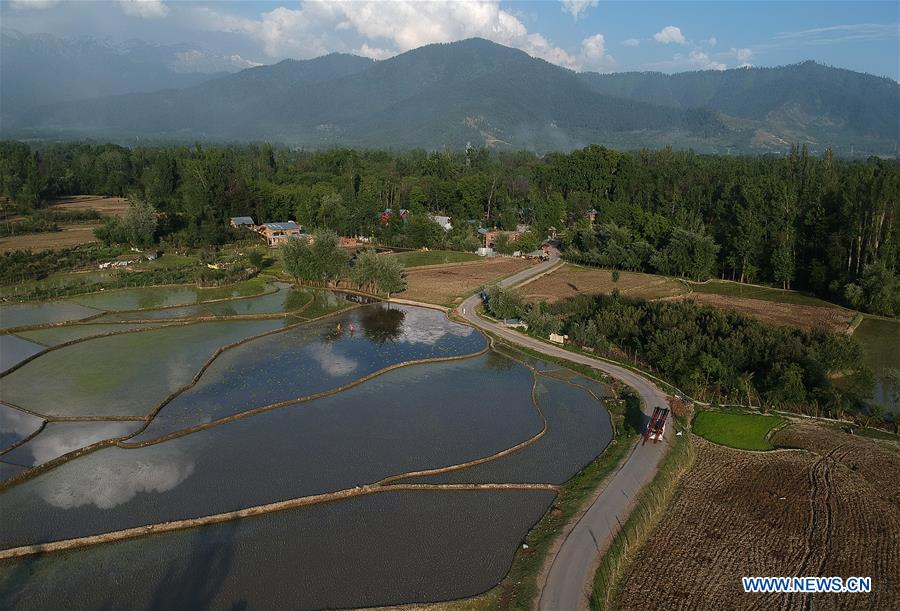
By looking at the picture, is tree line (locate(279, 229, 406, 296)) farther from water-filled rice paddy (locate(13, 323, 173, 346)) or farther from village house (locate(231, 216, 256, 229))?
village house (locate(231, 216, 256, 229))

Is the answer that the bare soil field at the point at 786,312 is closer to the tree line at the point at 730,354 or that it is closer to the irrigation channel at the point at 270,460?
the tree line at the point at 730,354

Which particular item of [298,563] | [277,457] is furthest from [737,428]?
[277,457]

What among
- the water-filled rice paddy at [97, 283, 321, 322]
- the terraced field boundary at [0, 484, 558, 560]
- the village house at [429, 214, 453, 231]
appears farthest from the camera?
the village house at [429, 214, 453, 231]

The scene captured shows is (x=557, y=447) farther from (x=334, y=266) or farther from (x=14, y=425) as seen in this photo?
(x=334, y=266)

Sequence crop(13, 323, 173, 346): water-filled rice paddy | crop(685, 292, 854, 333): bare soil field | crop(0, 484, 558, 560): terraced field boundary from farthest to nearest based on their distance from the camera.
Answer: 1. crop(685, 292, 854, 333): bare soil field
2. crop(13, 323, 173, 346): water-filled rice paddy
3. crop(0, 484, 558, 560): terraced field boundary

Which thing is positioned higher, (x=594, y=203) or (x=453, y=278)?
(x=594, y=203)

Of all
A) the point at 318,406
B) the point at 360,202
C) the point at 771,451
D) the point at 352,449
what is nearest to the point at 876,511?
the point at 771,451

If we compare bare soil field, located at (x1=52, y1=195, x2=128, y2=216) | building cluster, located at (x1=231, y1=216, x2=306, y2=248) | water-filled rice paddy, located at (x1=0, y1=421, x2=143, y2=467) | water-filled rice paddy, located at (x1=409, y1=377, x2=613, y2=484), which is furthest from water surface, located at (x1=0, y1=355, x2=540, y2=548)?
bare soil field, located at (x1=52, y1=195, x2=128, y2=216)
